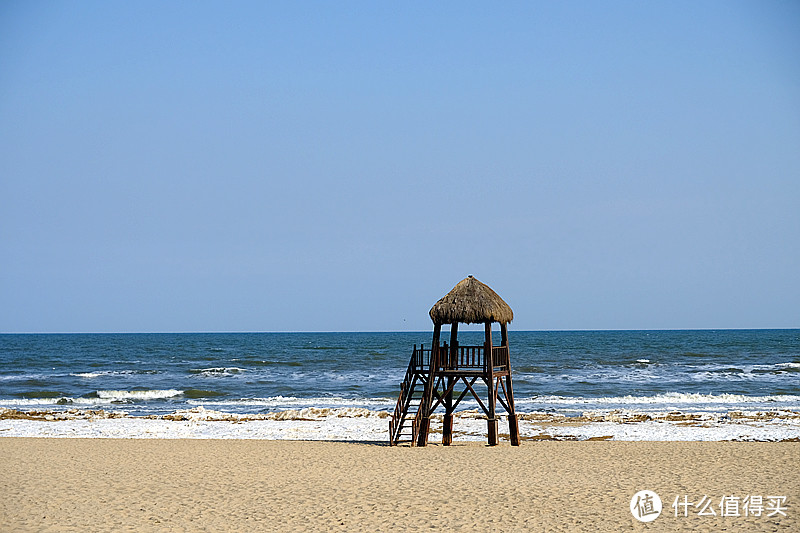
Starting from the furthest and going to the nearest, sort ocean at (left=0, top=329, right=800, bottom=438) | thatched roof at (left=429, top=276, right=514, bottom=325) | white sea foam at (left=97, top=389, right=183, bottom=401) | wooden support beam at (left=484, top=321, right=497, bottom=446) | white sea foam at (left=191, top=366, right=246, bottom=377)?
white sea foam at (left=191, top=366, right=246, bottom=377) < white sea foam at (left=97, top=389, right=183, bottom=401) < ocean at (left=0, top=329, right=800, bottom=438) < wooden support beam at (left=484, top=321, right=497, bottom=446) < thatched roof at (left=429, top=276, right=514, bottom=325)

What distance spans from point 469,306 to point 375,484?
579 cm

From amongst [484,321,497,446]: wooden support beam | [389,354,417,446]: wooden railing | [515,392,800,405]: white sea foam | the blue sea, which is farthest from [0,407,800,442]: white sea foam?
[515,392,800,405]: white sea foam

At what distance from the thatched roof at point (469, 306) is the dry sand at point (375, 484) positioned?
3184 millimetres

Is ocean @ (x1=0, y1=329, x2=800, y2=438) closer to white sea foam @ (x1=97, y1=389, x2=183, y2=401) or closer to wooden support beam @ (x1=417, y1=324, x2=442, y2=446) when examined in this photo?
white sea foam @ (x1=97, y1=389, x2=183, y2=401)

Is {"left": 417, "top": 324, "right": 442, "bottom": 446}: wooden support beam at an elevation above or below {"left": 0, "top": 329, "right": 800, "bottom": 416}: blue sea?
above

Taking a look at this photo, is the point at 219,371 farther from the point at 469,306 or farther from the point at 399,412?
the point at 469,306

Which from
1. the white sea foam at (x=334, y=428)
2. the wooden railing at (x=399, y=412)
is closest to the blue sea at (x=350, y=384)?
the white sea foam at (x=334, y=428)

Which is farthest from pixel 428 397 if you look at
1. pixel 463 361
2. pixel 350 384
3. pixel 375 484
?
pixel 350 384

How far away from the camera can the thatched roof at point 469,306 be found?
18.4m

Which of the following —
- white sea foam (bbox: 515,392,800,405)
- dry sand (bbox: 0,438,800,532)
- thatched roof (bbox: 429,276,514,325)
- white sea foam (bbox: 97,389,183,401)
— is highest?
thatched roof (bbox: 429,276,514,325)

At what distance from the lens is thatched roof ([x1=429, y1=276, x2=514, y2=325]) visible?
18.4m

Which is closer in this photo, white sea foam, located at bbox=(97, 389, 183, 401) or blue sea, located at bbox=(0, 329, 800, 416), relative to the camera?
blue sea, located at bbox=(0, 329, 800, 416)

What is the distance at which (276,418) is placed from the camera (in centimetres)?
2577

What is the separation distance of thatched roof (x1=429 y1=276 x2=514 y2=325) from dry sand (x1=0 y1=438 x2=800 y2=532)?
10.4ft
